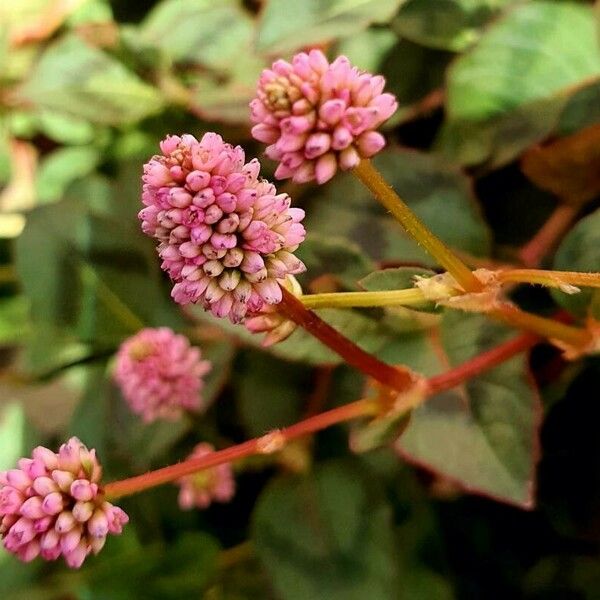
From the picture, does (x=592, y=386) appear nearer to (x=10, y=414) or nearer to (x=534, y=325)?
(x=534, y=325)

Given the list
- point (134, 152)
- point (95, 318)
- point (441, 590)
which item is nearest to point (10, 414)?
point (95, 318)

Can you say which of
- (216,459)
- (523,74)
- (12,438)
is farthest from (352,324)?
(12,438)

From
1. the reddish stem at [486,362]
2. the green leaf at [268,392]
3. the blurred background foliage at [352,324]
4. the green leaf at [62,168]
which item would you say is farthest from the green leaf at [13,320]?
the reddish stem at [486,362]

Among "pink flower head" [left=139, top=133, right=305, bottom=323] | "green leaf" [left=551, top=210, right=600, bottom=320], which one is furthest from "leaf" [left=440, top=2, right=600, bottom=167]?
"pink flower head" [left=139, top=133, right=305, bottom=323]

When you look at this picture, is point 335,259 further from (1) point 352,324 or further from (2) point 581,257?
(2) point 581,257

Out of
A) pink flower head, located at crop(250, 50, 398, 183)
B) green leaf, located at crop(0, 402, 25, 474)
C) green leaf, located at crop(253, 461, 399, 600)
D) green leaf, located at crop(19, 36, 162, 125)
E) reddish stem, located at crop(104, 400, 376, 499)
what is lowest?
green leaf, located at crop(0, 402, 25, 474)

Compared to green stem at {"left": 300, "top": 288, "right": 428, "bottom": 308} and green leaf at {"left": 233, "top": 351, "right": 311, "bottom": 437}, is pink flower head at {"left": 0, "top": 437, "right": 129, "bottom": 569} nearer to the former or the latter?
green stem at {"left": 300, "top": 288, "right": 428, "bottom": 308}

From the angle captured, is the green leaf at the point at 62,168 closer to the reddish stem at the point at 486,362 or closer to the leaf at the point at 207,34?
the leaf at the point at 207,34
